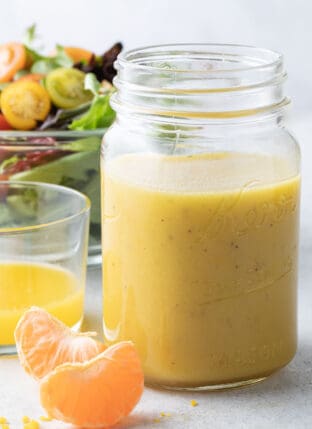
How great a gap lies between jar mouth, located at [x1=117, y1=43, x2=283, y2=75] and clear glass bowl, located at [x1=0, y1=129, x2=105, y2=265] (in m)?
0.46

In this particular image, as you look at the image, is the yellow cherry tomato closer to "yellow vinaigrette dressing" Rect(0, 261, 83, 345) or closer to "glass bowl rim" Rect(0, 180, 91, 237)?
"glass bowl rim" Rect(0, 180, 91, 237)

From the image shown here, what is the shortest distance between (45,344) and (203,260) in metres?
0.24

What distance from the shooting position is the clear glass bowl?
1948 millimetres

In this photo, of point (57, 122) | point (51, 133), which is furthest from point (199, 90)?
point (57, 122)

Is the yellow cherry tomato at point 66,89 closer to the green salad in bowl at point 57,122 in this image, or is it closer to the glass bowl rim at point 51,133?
the green salad in bowl at point 57,122

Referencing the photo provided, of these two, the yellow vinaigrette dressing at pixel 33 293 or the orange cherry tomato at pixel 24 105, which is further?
the orange cherry tomato at pixel 24 105

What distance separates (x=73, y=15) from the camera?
3387 mm

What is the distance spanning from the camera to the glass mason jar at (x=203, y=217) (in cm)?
138

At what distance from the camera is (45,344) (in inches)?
55.6

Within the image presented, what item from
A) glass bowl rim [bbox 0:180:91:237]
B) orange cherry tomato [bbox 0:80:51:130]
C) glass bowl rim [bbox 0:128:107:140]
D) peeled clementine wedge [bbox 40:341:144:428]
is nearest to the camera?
peeled clementine wedge [bbox 40:341:144:428]

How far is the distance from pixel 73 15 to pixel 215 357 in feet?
7.09

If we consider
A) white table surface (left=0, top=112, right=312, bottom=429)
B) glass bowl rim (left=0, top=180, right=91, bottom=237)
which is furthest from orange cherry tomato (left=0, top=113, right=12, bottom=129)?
white table surface (left=0, top=112, right=312, bottom=429)

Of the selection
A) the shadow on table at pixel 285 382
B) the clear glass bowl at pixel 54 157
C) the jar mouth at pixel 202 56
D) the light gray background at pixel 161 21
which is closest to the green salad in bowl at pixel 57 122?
the clear glass bowl at pixel 54 157

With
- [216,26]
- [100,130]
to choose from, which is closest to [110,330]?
[100,130]
